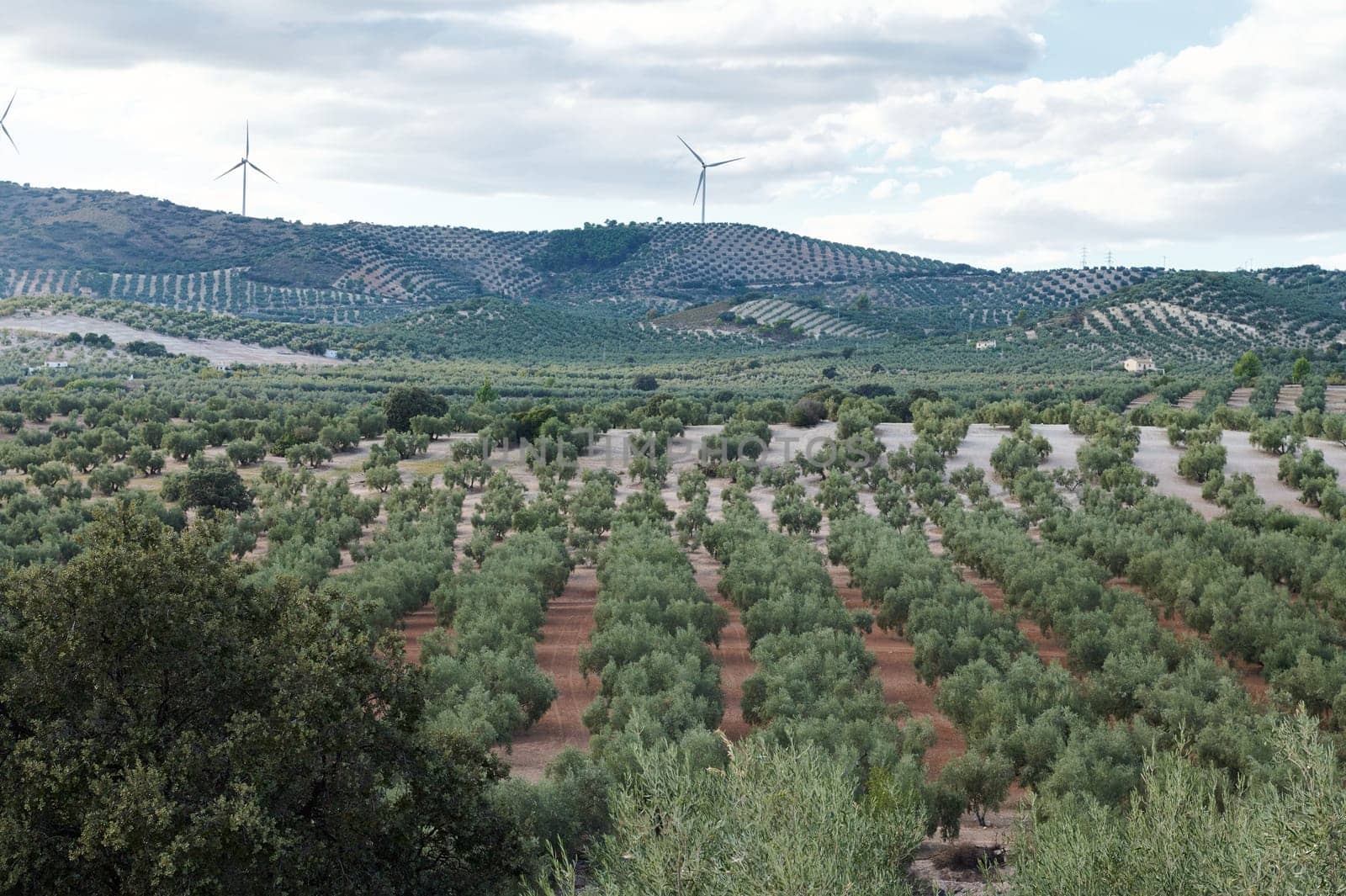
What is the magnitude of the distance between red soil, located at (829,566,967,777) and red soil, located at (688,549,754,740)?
2.75 meters

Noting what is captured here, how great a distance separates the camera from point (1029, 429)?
5694 cm

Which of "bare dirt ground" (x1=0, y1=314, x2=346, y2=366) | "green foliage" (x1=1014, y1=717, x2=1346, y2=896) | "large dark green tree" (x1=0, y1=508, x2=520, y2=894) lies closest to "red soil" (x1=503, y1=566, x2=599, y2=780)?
"large dark green tree" (x1=0, y1=508, x2=520, y2=894)

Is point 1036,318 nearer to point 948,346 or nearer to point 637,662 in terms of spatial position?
point 948,346

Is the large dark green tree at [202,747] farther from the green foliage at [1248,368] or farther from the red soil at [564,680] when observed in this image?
the green foliage at [1248,368]

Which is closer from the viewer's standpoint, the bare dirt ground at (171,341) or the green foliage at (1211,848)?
the green foliage at (1211,848)

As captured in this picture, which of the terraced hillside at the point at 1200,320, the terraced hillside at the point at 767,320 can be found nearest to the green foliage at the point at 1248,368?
the terraced hillside at the point at 1200,320

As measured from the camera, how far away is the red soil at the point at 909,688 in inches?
872

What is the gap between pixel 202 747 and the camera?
12031 mm

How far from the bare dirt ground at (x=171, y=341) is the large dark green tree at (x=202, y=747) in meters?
106

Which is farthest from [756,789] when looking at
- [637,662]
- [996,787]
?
[637,662]

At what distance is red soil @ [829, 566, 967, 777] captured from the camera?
872 inches

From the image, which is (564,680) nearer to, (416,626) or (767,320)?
(416,626)

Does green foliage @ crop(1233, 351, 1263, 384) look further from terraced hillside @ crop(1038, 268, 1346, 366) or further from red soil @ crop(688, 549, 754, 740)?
red soil @ crop(688, 549, 754, 740)

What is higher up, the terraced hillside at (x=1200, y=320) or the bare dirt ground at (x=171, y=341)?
the terraced hillside at (x=1200, y=320)
